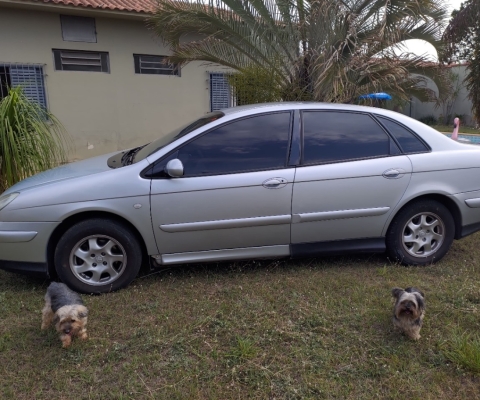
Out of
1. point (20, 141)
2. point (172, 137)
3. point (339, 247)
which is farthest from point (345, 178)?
point (20, 141)

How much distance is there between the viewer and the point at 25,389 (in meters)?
2.42

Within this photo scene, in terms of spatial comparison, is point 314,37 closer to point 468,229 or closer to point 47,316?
point 468,229

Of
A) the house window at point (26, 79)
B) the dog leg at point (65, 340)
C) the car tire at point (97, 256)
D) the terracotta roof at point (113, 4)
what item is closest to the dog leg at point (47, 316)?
the dog leg at point (65, 340)

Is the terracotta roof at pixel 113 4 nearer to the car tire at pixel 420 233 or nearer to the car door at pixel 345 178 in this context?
the car door at pixel 345 178

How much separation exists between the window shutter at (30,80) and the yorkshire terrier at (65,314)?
6852 mm

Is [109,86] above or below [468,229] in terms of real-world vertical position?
above

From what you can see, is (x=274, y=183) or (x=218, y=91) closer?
(x=274, y=183)

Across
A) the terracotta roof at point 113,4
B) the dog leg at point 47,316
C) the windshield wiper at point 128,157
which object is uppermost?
the terracotta roof at point 113,4

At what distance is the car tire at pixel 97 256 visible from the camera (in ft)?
10.9

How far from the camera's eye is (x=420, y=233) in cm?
396

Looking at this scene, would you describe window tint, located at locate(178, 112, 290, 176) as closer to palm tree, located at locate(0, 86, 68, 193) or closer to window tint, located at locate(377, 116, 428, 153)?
window tint, located at locate(377, 116, 428, 153)

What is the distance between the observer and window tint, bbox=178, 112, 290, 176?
3.52 m

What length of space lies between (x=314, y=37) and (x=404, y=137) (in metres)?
2.70

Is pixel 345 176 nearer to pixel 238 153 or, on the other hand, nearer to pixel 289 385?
pixel 238 153
